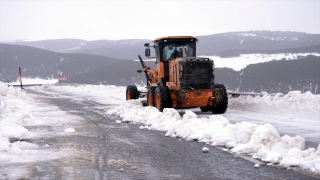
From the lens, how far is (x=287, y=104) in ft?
49.1

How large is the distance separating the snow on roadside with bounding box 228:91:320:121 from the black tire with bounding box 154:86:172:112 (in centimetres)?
359

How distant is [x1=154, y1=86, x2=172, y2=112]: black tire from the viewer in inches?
591

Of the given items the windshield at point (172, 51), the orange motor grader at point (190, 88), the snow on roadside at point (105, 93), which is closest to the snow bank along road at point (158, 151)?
the orange motor grader at point (190, 88)

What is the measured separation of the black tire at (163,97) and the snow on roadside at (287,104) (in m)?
3.59

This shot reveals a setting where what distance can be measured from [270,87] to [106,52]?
137388 millimetres

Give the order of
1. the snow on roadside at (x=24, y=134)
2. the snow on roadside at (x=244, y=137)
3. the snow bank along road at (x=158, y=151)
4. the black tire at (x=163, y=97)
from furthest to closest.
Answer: the black tire at (x=163, y=97)
the snow on roadside at (x=24, y=134)
the snow on roadside at (x=244, y=137)
the snow bank along road at (x=158, y=151)

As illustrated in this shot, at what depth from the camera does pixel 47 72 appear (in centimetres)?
14088

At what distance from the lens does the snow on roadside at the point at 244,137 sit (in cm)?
692

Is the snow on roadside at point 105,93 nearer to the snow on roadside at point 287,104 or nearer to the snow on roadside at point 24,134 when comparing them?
the snow on roadside at point 287,104

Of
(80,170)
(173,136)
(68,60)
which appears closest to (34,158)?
(80,170)

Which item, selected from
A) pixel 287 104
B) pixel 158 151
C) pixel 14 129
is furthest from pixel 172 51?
pixel 158 151

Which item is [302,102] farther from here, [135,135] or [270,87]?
[270,87]

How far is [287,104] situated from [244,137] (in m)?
7.07

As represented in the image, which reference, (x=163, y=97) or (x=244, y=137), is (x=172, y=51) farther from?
(x=244, y=137)
